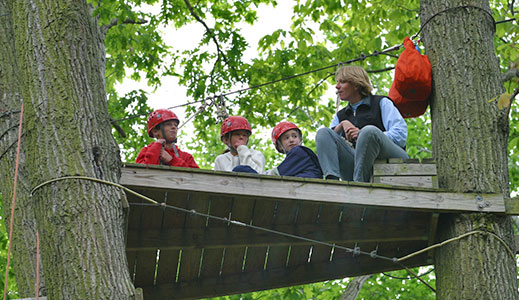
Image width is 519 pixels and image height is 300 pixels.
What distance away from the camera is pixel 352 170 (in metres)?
5.59

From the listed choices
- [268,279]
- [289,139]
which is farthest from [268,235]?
[289,139]

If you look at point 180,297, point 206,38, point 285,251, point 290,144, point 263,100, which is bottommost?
point 180,297

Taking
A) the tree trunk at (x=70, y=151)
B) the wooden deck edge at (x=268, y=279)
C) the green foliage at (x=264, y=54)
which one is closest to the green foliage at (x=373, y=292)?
the green foliage at (x=264, y=54)

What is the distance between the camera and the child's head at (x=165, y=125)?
5.77 m

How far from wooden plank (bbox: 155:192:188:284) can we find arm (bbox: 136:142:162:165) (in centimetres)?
54

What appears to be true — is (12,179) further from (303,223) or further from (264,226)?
(303,223)

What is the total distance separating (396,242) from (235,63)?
552cm

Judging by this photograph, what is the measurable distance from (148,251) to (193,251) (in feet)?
1.10

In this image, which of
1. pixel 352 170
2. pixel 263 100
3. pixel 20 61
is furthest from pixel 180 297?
pixel 263 100

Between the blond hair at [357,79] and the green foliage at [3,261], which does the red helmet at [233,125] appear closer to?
the blond hair at [357,79]

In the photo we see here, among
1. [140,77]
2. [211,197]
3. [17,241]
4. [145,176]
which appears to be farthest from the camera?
[140,77]

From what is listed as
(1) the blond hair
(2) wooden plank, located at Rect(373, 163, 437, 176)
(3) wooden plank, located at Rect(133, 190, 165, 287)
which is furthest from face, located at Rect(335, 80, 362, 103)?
(3) wooden plank, located at Rect(133, 190, 165, 287)

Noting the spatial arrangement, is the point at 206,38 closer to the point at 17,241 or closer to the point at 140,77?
the point at 140,77

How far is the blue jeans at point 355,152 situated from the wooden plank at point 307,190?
330 mm
